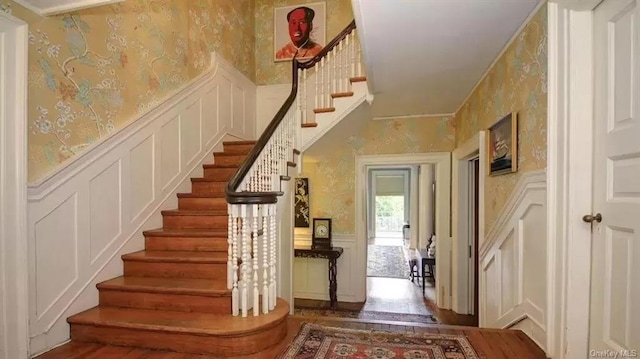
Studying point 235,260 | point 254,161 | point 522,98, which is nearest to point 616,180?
point 522,98

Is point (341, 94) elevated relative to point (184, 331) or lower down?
elevated

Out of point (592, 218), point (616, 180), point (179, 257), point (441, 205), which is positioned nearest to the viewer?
point (616, 180)

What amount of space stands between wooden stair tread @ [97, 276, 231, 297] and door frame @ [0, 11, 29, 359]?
525 millimetres

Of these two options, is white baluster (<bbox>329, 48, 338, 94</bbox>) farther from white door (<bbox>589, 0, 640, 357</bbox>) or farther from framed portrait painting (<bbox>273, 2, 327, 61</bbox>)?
white door (<bbox>589, 0, 640, 357</bbox>)

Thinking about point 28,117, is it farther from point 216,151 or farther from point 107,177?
point 216,151

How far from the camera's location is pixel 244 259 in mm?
1987

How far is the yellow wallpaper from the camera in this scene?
1.92 metres

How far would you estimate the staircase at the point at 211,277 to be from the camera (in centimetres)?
190

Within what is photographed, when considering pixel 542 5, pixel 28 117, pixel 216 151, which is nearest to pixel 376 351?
pixel 542 5

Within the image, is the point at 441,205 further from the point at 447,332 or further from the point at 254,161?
the point at 254,161

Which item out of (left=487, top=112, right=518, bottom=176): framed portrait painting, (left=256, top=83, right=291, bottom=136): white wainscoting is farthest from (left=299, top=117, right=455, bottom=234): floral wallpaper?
(left=487, top=112, right=518, bottom=176): framed portrait painting

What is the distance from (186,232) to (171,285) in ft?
1.98

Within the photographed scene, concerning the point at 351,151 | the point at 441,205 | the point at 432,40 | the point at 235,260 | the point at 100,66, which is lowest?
the point at 235,260

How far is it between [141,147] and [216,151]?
1218 millimetres
